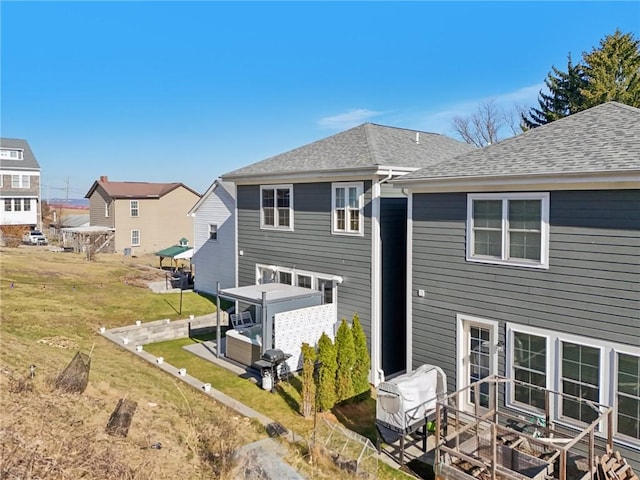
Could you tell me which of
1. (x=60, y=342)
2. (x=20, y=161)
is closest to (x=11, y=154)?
(x=20, y=161)

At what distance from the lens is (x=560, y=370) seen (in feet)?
25.3

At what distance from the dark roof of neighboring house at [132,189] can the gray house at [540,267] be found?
3353cm

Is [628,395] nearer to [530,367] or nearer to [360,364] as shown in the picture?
[530,367]

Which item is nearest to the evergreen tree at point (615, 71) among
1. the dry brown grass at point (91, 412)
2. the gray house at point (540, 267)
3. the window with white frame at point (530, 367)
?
the gray house at point (540, 267)

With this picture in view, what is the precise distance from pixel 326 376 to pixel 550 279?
4783 mm

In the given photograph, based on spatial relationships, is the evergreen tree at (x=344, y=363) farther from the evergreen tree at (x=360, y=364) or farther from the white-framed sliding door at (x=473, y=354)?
the white-framed sliding door at (x=473, y=354)

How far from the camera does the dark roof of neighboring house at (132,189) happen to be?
125 ft

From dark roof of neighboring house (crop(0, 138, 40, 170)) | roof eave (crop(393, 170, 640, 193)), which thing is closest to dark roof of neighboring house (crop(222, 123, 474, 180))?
roof eave (crop(393, 170, 640, 193))

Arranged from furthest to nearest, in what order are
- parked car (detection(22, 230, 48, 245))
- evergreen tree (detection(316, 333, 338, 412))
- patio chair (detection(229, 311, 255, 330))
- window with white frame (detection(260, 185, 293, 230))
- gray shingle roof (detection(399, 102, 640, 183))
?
parked car (detection(22, 230, 48, 245))
patio chair (detection(229, 311, 255, 330))
window with white frame (detection(260, 185, 293, 230))
evergreen tree (detection(316, 333, 338, 412))
gray shingle roof (detection(399, 102, 640, 183))

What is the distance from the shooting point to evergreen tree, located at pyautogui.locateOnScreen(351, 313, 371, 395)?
401 inches

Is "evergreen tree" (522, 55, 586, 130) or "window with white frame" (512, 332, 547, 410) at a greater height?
"evergreen tree" (522, 55, 586, 130)

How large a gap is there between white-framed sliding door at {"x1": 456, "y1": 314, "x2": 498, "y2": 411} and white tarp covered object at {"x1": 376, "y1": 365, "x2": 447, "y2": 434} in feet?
3.22

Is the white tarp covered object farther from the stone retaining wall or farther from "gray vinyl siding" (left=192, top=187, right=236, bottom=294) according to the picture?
"gray vinyl siding" (left=192, top=187, right=236, bottom=294)

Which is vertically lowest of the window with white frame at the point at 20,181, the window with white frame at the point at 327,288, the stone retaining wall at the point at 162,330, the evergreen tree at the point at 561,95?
the stone retaining wall at the point at 162,330
